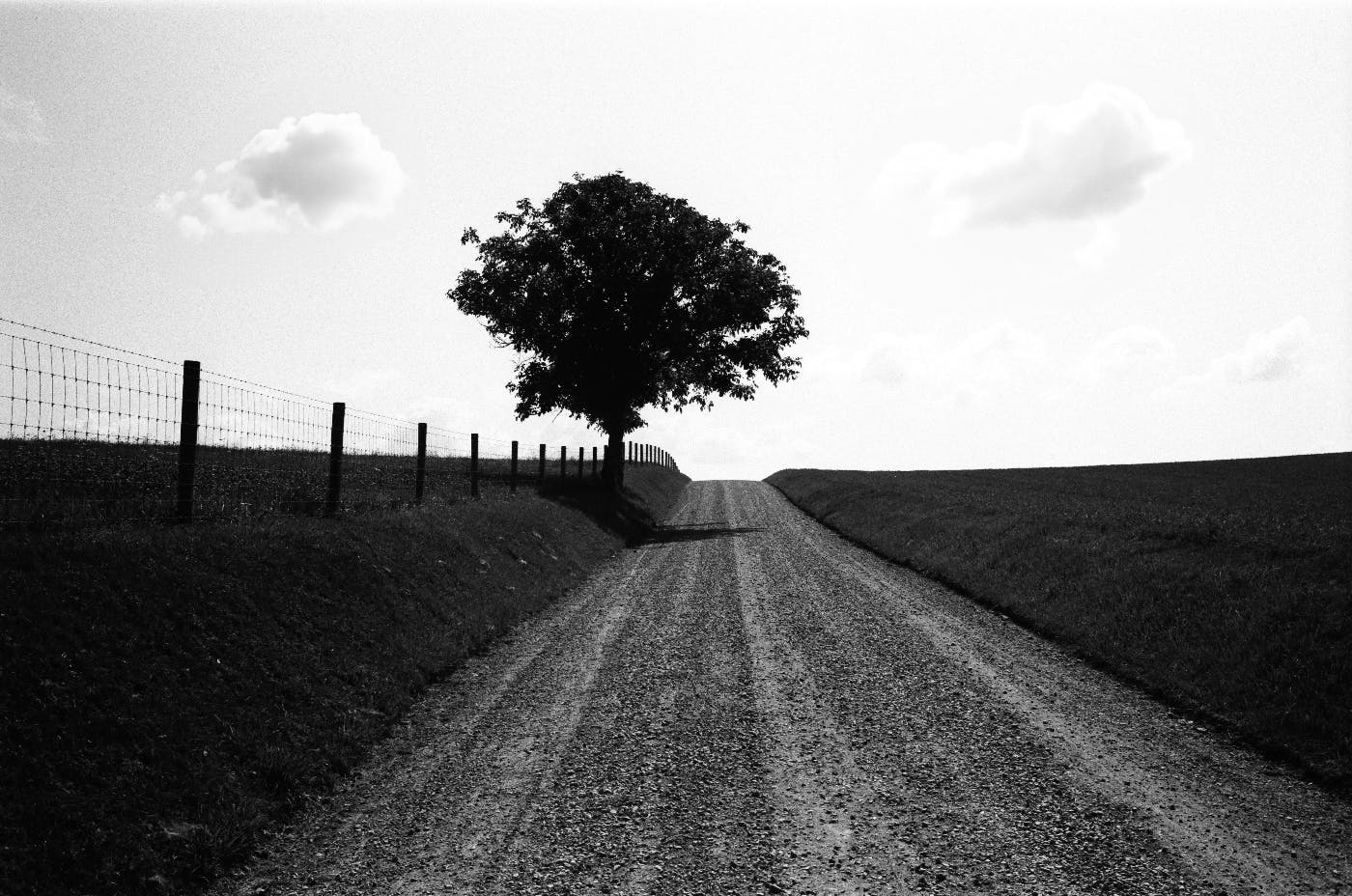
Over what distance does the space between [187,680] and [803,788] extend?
5551 millimetres

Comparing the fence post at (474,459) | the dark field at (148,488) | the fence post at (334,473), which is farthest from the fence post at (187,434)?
the fence post at (474,459)

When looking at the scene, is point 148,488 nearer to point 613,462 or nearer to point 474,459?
point 474,459

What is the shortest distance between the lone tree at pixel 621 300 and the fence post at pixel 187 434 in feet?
80.1

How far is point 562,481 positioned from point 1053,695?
24.4 m

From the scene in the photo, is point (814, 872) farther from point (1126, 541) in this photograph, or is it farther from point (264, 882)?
point (1126, 541)

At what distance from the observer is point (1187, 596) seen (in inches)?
488

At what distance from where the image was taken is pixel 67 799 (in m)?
5.32

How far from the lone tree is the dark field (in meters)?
13.6

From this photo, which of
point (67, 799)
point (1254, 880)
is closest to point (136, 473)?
point (67, 799)

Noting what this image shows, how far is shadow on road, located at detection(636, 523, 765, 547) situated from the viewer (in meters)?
26.4

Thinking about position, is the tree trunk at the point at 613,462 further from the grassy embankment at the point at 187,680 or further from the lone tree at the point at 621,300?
the grassy embankment at the point at 187,680

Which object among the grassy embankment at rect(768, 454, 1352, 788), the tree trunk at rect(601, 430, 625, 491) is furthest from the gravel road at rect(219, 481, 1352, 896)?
the tree trunk at rect(601, 430, 625, 491)

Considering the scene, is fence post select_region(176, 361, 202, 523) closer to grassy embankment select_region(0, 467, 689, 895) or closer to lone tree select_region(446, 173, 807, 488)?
grassy embankment select_region(0, 467, 689, 895)

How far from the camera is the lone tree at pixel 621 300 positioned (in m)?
35.2
